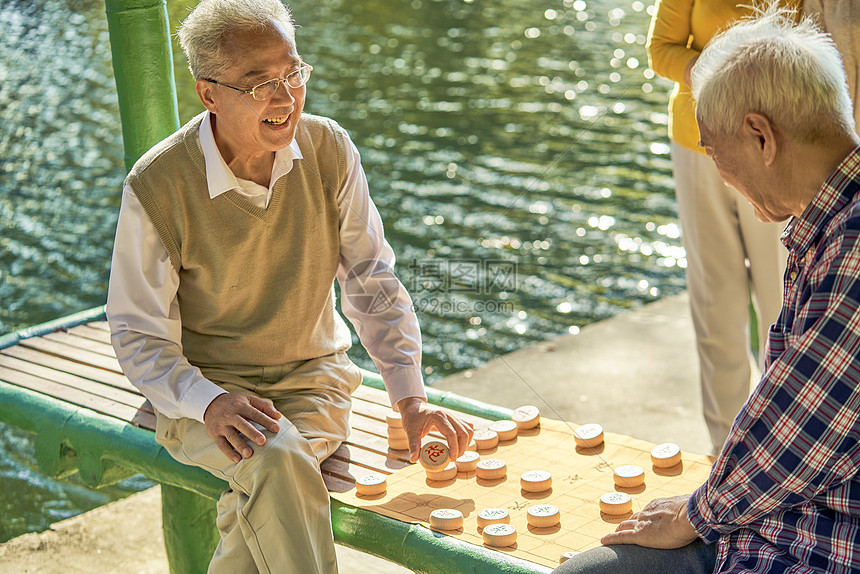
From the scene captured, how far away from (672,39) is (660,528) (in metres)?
1.87

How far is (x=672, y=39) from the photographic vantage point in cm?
320

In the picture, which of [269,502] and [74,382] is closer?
[269,502]

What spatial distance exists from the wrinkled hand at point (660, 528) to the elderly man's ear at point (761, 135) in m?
0.64

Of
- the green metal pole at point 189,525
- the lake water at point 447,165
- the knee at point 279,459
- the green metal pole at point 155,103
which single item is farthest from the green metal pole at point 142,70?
the lake water at point 447,165

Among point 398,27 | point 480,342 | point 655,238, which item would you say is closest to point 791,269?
point 480,342

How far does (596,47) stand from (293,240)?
10.1 meters

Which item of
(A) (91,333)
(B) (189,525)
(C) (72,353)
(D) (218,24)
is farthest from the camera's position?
(A) (91,333)

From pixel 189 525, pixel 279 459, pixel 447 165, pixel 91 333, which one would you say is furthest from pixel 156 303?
pixel 447 165

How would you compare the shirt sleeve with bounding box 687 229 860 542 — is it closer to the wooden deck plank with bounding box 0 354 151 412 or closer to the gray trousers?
the gray trousers

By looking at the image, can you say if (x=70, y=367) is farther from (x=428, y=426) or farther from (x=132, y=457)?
(x=428, y=426)

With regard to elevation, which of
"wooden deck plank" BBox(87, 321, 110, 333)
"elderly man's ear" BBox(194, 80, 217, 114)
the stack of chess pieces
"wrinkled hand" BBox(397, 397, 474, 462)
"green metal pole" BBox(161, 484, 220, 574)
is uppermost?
"elderly man's ear" BBox(194, 80, 217, 114)

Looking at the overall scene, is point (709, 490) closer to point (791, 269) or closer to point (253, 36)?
point (791, 269)

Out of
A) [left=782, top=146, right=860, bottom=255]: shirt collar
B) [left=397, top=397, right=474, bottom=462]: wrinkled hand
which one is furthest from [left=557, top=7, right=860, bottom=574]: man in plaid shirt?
[left=397, top=397, right=474, bottom=462]: wrinkled hand

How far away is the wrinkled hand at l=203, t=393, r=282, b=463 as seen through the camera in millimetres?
2260
